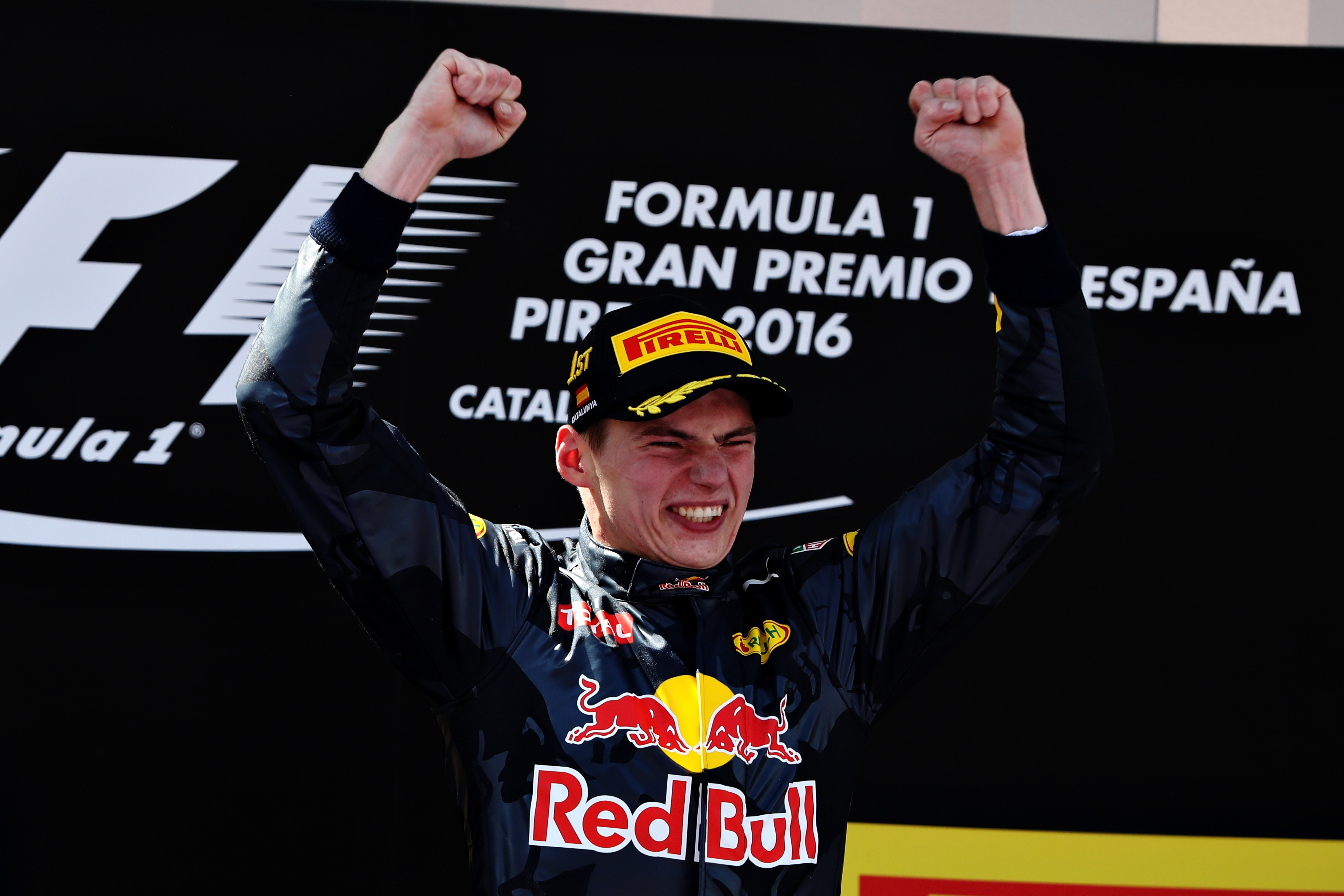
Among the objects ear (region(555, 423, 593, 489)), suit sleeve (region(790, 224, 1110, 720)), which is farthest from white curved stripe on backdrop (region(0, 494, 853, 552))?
suit sleeve (region(790, 224, 1110, 720))

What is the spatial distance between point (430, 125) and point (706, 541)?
0.49 metres

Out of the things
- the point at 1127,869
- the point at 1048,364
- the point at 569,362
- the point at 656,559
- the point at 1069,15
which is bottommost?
the point at 1127,869

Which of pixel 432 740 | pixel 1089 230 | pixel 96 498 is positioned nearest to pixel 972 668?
pixel 1089 230

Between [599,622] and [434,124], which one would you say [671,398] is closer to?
[599,622]

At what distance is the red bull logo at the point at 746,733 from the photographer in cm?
116

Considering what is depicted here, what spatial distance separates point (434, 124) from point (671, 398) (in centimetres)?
34

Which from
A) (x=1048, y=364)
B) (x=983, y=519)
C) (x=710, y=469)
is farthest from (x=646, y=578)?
(x=1048, y=364)

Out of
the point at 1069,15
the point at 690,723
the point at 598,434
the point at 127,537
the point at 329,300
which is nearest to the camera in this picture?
the point at 329,300

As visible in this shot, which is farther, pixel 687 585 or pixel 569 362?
pixel 569 362

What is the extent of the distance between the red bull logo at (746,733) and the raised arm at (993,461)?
12 centimetres

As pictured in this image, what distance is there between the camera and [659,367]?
1212 mm

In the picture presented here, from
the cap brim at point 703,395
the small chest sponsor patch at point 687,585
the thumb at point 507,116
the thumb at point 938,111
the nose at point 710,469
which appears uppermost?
the thumb at point 938,111

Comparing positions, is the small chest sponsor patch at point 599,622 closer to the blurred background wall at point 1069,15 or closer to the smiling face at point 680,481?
the smiling face at point 680,481

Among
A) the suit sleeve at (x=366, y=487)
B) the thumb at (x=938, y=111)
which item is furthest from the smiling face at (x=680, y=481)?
the thumb at (x=938, y=111)
